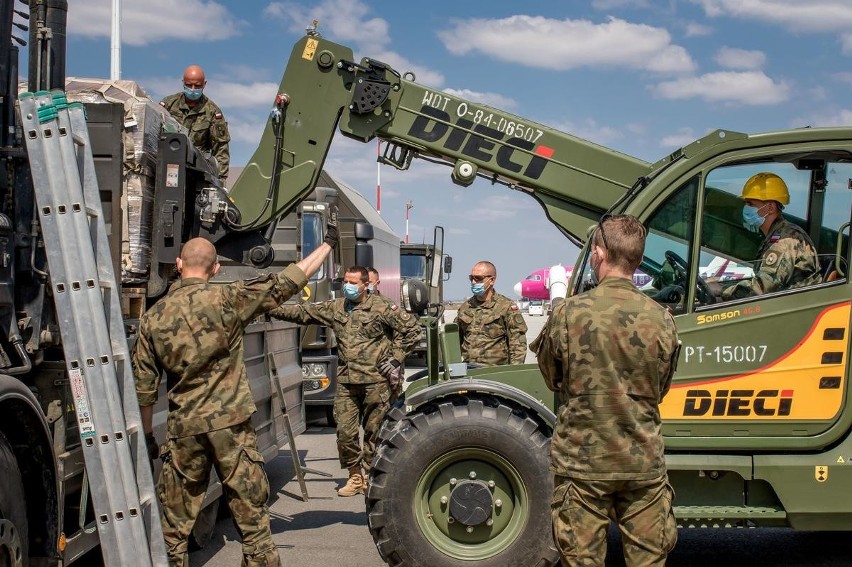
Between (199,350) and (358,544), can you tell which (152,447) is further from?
(358,544)

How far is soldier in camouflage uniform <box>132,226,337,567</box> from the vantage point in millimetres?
4836

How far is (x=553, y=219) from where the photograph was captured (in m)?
6.75

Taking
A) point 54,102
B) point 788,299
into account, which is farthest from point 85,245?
point 788,299

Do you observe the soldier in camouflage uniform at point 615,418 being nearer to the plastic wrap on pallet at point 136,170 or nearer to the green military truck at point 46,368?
the green military truck at point 46,368

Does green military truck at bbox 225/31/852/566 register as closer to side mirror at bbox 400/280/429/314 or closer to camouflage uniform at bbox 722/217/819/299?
camouflage uniform at bbox 722/217/819/299

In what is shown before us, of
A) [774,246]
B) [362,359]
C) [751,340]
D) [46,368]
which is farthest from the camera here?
[362,359]

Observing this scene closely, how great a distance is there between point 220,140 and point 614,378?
5447mm

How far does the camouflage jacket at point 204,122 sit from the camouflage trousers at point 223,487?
12.7 ft

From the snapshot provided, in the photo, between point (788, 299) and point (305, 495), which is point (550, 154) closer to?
point (788, 299)

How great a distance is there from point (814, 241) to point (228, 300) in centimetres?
353

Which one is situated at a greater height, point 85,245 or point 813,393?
point 85,245

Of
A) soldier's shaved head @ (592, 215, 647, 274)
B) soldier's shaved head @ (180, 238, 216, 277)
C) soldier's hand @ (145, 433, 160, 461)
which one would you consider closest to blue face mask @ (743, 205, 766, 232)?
soldier's shaved head @ (592, 215, 647, 274)

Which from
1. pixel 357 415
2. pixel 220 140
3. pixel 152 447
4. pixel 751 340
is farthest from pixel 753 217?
pixel 220 140

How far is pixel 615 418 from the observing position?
3938 millimetres
